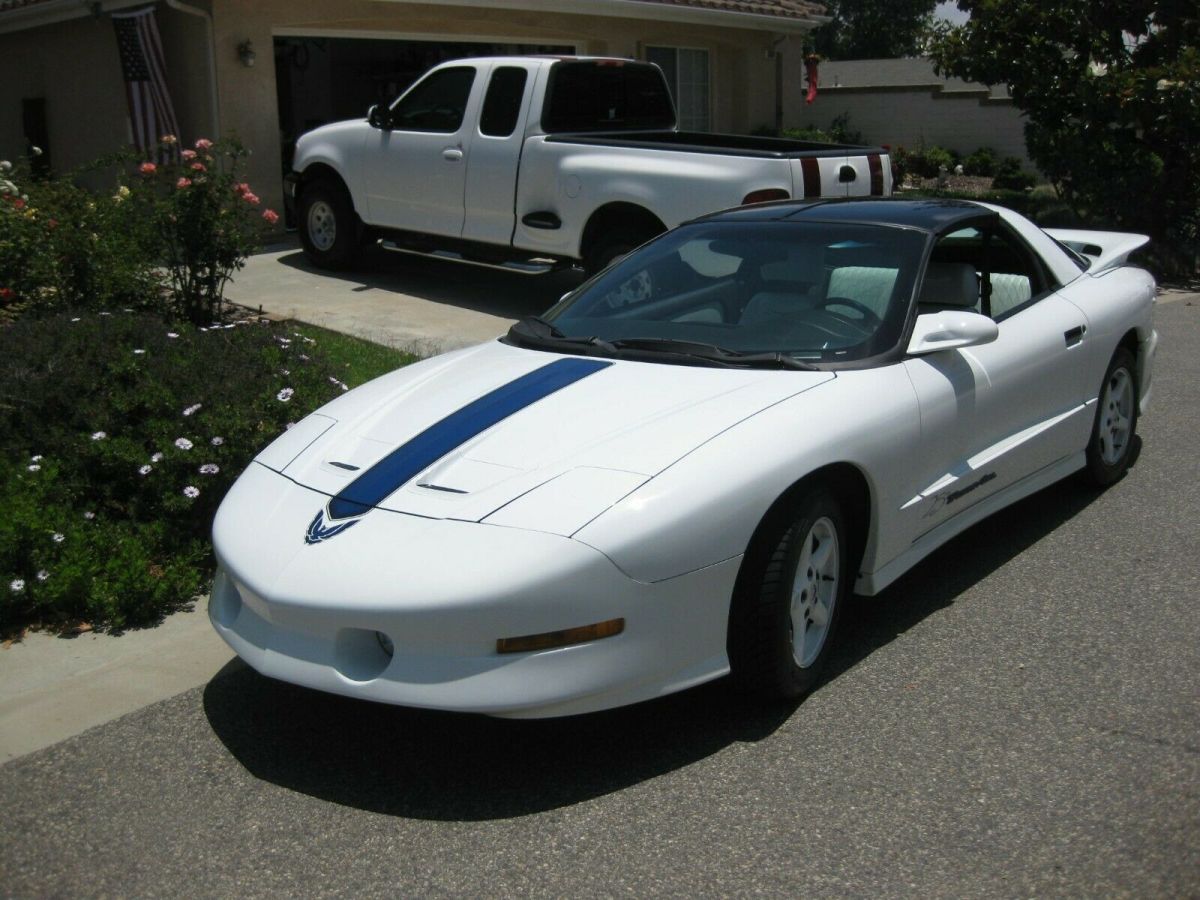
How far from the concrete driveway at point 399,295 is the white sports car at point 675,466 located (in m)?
4.29

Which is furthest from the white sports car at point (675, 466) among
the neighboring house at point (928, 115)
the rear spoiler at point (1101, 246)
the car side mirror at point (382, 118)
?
the neighboring house at point (928, 115)

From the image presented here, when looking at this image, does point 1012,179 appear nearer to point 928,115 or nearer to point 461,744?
point 928,115

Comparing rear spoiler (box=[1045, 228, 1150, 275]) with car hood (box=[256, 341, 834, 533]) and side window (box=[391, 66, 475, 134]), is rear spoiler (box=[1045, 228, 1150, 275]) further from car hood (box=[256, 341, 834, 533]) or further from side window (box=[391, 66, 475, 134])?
side window (box=[391, 66, 475, 134])

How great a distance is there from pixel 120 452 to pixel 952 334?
3.36m

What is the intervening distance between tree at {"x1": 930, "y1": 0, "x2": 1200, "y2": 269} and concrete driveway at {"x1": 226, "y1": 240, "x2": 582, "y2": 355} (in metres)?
6.16

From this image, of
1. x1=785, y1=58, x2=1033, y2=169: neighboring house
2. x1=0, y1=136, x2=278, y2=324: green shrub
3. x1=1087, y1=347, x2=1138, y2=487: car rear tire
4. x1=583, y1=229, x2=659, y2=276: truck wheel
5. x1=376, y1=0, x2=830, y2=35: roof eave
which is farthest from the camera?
x1=785, y1=58, x2=1033, y2=169: neighboring house

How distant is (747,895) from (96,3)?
1283 cm

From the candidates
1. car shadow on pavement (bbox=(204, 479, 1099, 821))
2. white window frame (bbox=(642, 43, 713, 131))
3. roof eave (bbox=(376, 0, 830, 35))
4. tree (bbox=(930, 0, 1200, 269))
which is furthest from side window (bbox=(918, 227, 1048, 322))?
white window frame (bbox=(642, 43, 713, 131))

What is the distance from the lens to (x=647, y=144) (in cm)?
971

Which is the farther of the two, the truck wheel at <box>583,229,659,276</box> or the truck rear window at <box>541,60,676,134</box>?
the truck rear window at <box>541,60,676,134</box>

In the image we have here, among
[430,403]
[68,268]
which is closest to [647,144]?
[68,268]

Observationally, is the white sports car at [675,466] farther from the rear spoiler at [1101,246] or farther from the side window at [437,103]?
the side window at [437,103]

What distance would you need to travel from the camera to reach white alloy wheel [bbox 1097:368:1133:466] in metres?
6.12

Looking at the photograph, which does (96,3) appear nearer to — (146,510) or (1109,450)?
(146,510)
